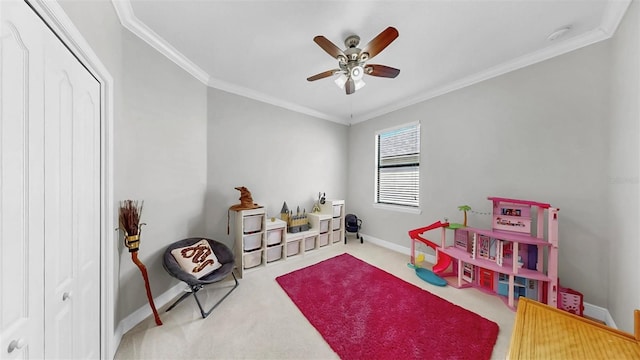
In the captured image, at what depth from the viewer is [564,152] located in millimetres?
1984

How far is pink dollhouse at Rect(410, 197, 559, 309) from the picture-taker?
1820 millimetres

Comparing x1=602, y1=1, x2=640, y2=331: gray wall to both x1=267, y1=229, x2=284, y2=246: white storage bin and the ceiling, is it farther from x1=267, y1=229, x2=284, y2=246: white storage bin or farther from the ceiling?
x1=267, y1=229, x2=284, y2=246: white storage bin

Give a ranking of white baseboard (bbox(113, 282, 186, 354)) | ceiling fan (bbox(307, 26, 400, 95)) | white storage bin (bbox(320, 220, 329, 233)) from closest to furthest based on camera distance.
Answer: white baseboard (bbox(113, 282, 186, 354)) < ceiling fan (bbox(307, 26, 400, 95)) < white storage bin (bbox(320, 220, 329, 233))

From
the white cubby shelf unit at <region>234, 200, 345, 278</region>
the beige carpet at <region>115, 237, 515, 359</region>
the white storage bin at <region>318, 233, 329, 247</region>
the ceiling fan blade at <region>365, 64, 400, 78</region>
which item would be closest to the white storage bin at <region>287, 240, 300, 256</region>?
the white cubby shelf unit at <region>234, 200, 345, 278</region>

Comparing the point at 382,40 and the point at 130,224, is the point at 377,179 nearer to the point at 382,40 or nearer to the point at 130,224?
the point at 382,40

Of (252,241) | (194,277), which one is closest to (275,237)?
(252,241)

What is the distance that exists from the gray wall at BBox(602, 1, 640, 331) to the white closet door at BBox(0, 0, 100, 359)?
10.7ft

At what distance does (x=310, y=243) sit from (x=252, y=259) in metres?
1.01

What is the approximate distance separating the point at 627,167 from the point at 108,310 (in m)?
3.94

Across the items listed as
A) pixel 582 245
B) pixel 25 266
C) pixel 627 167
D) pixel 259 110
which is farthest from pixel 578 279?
pixel 259 110

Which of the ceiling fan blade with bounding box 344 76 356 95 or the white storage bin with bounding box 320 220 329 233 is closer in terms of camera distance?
the ceiling fan blade with bounding box 344 76 356 95

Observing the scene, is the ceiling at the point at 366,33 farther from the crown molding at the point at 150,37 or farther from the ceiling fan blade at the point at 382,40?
the ceiling fan blade at the point at 382,40

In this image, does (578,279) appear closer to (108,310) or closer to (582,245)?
(582,245)

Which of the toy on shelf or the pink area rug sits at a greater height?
the toy on shelf
